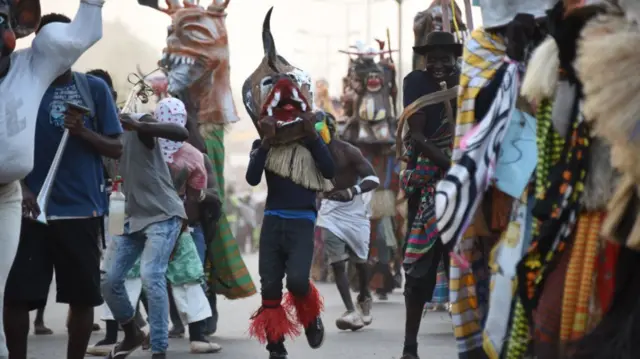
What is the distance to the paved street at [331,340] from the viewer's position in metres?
10.2

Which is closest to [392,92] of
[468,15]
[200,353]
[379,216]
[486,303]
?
[379,216]

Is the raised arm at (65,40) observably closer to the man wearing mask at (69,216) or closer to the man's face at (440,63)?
the man wearing mask at (69,216)

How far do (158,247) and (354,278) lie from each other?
6.32 meters

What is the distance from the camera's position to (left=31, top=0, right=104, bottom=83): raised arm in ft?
23.6

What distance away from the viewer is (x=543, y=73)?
5.14 metres

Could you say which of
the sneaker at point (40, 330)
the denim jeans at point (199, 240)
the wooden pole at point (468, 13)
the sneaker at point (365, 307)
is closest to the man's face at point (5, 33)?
the wooden pole at point (468, 13)

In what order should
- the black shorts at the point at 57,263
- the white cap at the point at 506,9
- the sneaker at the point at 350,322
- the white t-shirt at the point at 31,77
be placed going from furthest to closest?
the sneaker at the point at 350,322
the black shorts at the point at 57,263
the white t-shirt at the point at 31,77
the white cap at the point at 506,9

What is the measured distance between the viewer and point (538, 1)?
6.17 metres

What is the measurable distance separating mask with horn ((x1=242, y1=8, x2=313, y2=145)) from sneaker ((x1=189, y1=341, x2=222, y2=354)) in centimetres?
199

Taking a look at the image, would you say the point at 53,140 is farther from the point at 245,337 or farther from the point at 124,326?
the point at 245,337

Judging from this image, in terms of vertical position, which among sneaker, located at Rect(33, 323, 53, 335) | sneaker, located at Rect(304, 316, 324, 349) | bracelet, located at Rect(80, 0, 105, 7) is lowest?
sneaker, located at Rect(33, 323, 53, 335)

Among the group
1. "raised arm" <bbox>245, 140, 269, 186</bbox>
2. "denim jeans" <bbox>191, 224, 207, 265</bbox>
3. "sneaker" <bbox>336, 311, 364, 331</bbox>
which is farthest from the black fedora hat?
"sneaker" <bbox>336, 311, 364, 331</bbox>

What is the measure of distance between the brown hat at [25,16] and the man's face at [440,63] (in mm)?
2740

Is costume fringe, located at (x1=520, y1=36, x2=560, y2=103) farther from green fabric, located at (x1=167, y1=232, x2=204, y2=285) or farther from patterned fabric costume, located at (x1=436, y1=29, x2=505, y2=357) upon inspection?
green fabric, located at (x1=167, y1=232, x2=204, y2=285)
